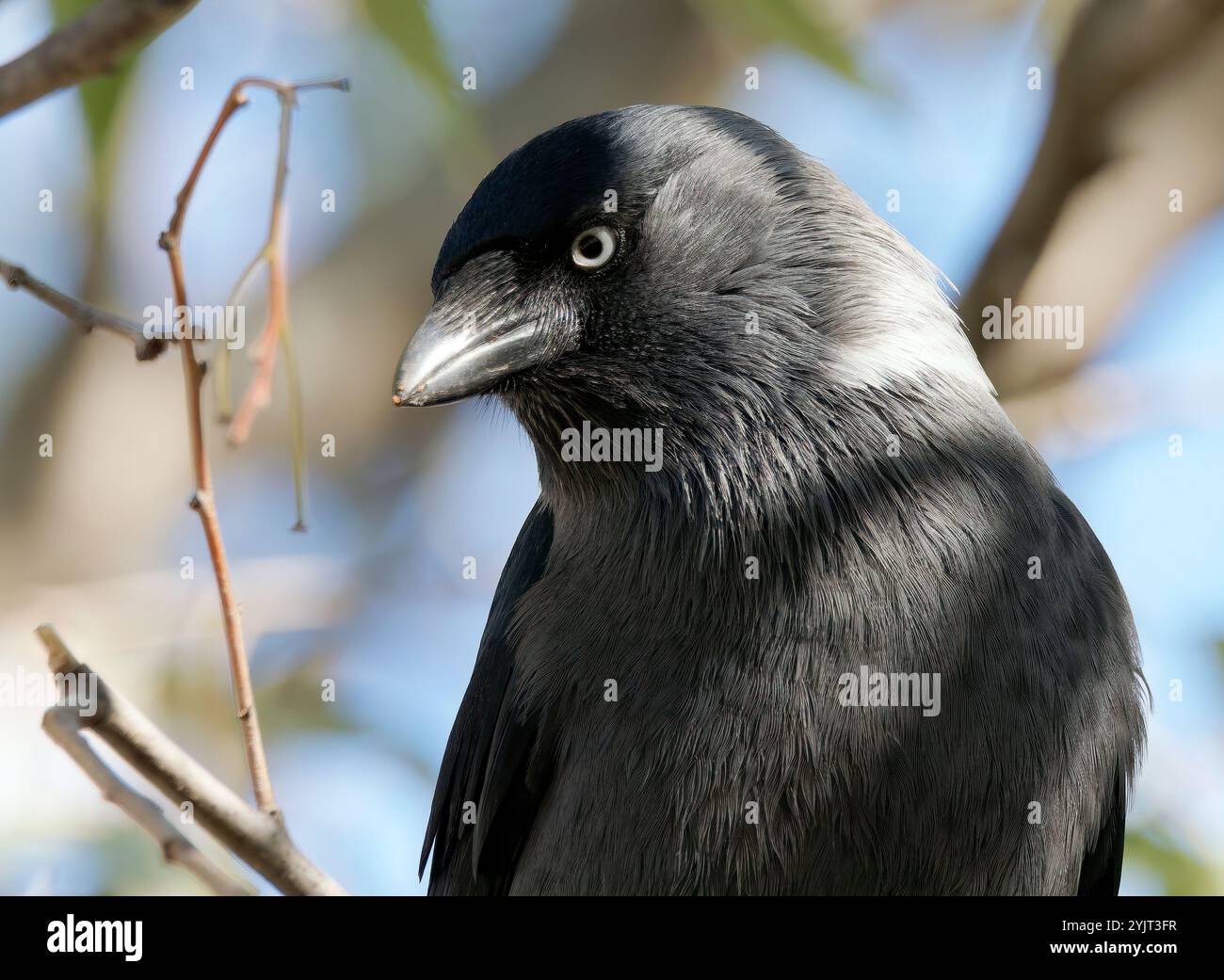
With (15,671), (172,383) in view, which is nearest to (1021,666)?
(15,671)

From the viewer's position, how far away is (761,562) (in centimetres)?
351

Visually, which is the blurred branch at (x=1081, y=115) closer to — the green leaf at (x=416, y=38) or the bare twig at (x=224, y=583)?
the green leaf at (x=416, y=38)

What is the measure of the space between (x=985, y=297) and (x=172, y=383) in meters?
5.06

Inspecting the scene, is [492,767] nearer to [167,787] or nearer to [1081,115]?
[167,787]

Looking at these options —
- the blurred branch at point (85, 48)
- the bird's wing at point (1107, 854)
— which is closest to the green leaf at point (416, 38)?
the blurred branch at point (85, 48)

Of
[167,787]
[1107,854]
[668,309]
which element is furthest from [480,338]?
[1107,854]

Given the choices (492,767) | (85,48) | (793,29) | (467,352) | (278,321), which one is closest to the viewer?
(85,48)

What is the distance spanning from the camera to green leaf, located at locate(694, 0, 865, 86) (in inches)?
151

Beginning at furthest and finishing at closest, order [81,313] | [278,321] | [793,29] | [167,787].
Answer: [793,29]
[278,321]
[81,313]
[167,787]

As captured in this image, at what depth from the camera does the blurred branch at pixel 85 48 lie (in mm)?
1863

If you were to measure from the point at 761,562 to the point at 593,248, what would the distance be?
1.00 meters

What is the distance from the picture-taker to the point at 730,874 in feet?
Answer: 11.2
